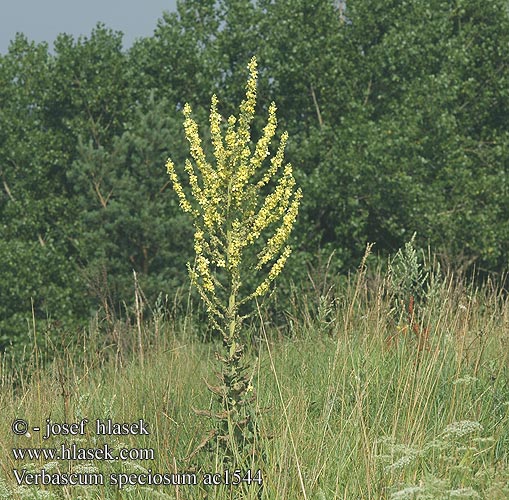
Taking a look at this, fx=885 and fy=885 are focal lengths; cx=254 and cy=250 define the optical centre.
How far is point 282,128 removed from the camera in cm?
2311

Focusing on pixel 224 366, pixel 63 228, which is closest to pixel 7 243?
pixel 63 228

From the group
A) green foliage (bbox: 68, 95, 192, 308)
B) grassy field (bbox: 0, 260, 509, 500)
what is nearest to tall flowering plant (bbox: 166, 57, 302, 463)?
grassy field (bbox: 0, 260, 509, 500)

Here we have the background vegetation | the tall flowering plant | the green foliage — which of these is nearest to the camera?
the tall flowering plant

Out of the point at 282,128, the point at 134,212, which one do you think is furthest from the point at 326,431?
the point at 282,128

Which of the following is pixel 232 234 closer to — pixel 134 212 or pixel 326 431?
pixel 326 431

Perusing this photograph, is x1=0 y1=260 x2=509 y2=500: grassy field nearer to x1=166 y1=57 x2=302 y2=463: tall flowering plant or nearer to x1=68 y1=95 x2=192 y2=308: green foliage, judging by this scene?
x1=166 y1=57 x2=302 y2=463: tall flowering plant

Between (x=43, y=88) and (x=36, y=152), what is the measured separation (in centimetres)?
180

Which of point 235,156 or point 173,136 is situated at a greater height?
point 173,136

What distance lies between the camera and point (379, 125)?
851 inches

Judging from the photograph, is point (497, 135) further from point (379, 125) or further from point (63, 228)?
point (63, 228)

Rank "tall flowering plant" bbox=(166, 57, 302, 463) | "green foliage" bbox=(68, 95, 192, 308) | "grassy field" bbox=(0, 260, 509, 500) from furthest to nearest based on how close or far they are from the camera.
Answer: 1. "green foliage" bbox=(68, 95, 192, 308)
2. "tall flowering plant" bbox=(166, 57, 302, 463)
3. "grassy field" bbox=(0, 260, 509, 500)

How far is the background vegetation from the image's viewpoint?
20.5 meters

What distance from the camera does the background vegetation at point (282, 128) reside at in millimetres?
20500

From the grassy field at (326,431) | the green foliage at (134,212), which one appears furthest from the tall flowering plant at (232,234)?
the green foliage at (134,212)
